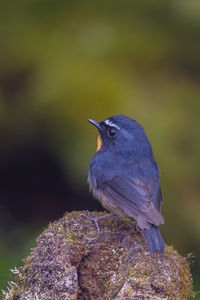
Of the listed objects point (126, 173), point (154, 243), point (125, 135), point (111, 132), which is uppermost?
point (111, 132)

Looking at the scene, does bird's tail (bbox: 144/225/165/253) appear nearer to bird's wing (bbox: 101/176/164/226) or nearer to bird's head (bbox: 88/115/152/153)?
bird's wing (bbox: 101/176/164/226)

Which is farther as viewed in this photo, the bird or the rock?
the bird

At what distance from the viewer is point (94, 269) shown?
12.6ft


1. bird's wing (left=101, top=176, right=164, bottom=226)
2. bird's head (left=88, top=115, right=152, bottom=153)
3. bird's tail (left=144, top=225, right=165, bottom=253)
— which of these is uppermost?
bird's head (left=88, top=115, right=152, bottom=153)

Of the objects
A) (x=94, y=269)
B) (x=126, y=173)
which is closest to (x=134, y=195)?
(x=126, y=173)

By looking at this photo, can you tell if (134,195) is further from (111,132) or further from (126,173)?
(111,132)

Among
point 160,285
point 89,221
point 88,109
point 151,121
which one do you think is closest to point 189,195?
point 151,121

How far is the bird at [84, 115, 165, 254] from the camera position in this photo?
4.82 meters

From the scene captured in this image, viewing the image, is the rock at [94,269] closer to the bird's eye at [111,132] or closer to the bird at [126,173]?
the bird at [126,173]

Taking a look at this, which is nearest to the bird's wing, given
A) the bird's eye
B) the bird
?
the bird

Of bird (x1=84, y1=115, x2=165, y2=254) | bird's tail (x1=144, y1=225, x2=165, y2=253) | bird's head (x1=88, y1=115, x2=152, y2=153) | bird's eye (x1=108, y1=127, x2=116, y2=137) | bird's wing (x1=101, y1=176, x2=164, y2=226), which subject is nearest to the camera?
bird's tail (x1=144, y1=225, x2=165, y2=253)

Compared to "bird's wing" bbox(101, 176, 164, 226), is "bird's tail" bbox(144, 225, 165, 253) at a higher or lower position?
lower

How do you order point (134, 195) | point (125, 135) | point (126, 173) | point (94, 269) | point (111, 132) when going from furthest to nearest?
point (111, 132) < point (125, 135) < point (126, 173) < point (134, 195) < point (94, 269)

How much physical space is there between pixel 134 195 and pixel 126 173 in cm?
29
